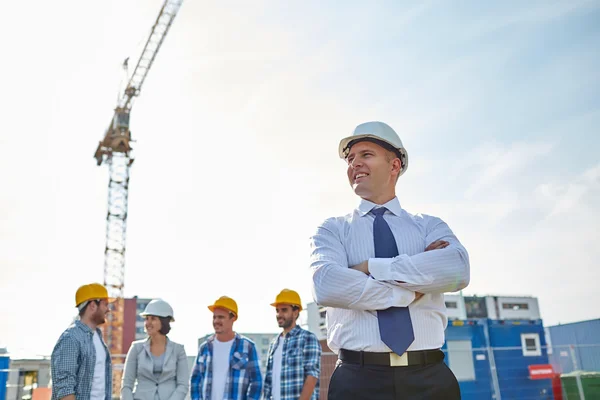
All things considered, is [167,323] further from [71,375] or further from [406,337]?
[406,337]

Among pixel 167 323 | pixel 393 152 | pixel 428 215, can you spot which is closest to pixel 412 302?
pixel 428 215

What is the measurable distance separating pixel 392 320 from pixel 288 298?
387 centimetres

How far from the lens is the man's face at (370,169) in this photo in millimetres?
2631

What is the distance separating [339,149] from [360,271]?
0.74 m

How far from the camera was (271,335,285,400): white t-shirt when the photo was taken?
18.1 feet

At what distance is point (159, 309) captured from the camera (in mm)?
5516

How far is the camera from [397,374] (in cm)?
220

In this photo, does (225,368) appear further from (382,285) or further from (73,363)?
(382,285)

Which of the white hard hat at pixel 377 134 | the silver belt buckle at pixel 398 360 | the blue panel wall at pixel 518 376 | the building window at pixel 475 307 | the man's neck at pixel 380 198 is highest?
the building window at pixel 475 307

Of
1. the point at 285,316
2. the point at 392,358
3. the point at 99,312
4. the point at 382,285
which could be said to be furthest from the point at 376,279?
the point at 285,316

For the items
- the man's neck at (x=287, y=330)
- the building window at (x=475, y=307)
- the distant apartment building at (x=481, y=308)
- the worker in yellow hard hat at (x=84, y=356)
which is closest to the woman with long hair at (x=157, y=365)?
the worker in yellow hard hat at (x=84, y=356)

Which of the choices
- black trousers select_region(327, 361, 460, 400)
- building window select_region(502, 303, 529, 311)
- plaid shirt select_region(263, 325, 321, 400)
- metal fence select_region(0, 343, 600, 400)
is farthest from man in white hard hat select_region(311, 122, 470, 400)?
building window select_region(502, 303, 529, 311)

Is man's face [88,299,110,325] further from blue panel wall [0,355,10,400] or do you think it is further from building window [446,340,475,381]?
building window [446,340,475,381]

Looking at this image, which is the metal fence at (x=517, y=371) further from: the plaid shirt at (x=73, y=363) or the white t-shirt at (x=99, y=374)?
the plaid shirt at (x=73, y=363)
